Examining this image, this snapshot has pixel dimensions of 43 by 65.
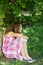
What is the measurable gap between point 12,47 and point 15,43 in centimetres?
7

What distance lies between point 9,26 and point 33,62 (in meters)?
0.65

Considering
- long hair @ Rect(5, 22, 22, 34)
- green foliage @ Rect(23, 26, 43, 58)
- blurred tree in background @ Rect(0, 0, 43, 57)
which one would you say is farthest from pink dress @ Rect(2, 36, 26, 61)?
green foliage @ Rect(23, 26, 43, 58)

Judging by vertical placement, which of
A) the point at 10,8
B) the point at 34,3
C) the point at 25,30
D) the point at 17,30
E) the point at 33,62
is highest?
the point at 10,8

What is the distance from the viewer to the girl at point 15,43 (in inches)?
142

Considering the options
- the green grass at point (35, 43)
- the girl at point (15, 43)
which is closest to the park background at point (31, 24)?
the green grass at point (35, 43)

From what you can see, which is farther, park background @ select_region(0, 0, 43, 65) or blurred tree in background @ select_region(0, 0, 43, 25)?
park background @ select_region(0, 0, 43, 65)

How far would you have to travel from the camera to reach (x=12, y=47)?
369 centimetres

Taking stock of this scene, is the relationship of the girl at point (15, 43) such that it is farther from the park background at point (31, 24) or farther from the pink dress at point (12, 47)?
the park background at point (31, 24)

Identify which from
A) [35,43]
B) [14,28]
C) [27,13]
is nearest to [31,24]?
[27,13]

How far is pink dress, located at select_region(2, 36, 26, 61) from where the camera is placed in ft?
11.9

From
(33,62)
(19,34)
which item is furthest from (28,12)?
(33,62)

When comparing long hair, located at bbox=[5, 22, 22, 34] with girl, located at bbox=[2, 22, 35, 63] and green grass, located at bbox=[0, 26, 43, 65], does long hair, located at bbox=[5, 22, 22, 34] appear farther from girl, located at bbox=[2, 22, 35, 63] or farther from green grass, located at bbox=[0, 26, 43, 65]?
green grass, located at bbox=[0, 26, 43, 65]

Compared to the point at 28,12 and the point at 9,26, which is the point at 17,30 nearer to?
the point at 9,26

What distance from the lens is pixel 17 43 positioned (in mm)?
→ 3670
